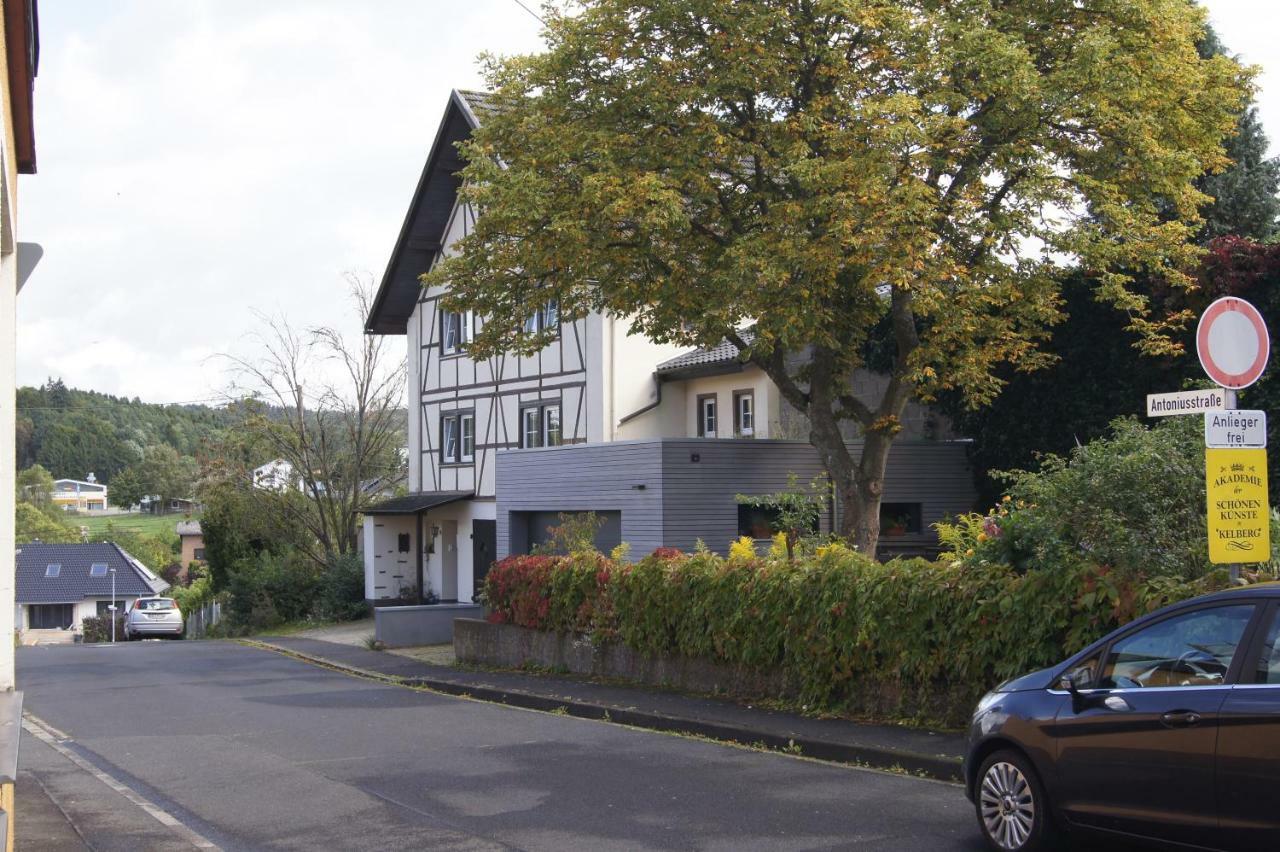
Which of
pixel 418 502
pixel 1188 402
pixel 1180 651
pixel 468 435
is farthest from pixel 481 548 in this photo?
pixel 1180 651

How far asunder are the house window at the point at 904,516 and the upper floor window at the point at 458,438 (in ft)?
40.5

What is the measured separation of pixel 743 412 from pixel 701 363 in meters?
1.34

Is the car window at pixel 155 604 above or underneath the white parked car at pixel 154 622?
above

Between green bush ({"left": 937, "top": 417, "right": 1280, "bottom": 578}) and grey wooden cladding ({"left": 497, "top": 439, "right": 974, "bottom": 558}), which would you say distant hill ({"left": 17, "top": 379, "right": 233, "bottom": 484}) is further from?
green bush ({"left": 937, "top": 417, "right": 1280, "bottom": 578})

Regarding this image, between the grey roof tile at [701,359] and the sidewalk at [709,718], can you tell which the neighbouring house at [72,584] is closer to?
the grey roof tile at [701,359]

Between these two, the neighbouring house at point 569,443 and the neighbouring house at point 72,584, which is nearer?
the neighbouring house at point 569,443

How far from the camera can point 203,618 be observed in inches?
2023

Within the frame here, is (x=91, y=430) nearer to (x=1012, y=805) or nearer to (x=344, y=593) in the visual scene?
(x=344, y=593)

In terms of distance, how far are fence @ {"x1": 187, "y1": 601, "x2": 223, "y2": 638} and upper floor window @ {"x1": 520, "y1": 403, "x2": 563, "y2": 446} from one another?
18737mm

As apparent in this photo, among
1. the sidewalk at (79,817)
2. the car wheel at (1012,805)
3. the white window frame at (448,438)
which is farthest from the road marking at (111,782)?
the white window frame at (448,438)

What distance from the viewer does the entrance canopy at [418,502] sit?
3388cm

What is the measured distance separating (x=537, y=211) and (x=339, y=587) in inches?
883

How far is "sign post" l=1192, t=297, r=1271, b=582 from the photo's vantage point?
849 centimetres

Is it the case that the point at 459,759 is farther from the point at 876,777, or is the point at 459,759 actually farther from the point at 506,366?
the point at 506,366
